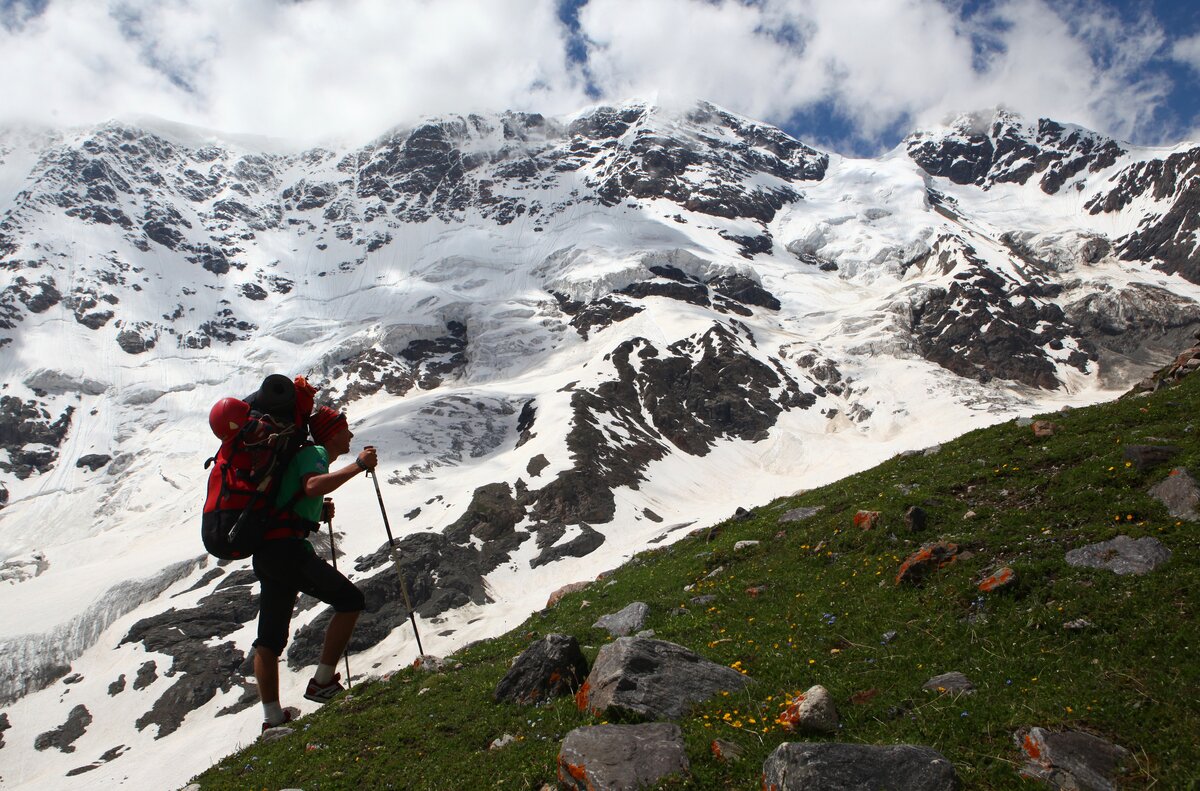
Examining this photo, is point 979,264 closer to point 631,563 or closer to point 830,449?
point 830,449

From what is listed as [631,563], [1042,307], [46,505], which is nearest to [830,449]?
[1042,307]

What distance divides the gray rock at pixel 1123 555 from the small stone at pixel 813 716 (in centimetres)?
530

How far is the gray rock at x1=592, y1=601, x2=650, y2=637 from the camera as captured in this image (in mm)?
14828

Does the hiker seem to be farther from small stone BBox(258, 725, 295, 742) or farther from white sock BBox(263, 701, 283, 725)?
small stone BBox(258, 725, 295, 742)

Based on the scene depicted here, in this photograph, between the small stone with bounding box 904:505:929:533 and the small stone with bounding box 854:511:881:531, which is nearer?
the small stone with bounding box 904:505:929:533

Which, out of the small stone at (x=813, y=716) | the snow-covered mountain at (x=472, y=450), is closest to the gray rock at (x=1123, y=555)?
the small stone at (x=813, y=716)

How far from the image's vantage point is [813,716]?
7.85 metres

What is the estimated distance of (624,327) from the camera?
178250mm

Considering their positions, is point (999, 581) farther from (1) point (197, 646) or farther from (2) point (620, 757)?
(1) point (197, 646)

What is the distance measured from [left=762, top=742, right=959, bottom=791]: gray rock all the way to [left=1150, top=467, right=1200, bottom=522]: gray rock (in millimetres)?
7488

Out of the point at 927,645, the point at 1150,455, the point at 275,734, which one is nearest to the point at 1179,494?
the point at 1150,455

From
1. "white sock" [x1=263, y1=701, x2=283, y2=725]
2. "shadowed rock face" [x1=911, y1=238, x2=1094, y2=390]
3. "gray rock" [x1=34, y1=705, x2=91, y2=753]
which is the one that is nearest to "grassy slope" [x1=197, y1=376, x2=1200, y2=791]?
"white sock" [x1=263, y1=701, x2=283, y2=725]

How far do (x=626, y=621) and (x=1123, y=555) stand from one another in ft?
30.5

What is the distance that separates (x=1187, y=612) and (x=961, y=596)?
2791mm
